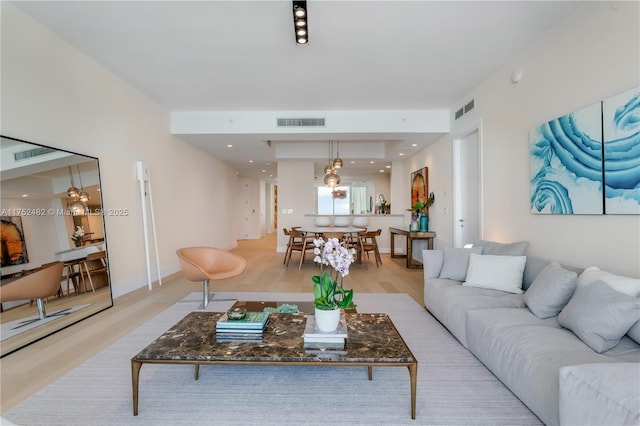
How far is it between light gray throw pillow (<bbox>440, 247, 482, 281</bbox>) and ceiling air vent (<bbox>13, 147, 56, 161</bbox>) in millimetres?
4296

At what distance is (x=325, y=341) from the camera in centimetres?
177

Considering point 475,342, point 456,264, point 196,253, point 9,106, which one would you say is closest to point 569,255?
point 456,264

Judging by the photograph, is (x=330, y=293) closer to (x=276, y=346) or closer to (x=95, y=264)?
(x=276, y=346)

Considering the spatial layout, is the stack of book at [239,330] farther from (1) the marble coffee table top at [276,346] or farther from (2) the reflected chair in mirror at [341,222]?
(2) the reflected chair in mirror at [341,222]

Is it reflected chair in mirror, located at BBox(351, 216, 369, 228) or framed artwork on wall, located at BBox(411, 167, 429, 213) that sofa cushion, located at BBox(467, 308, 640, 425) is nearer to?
framed artwork on wall, located at BBox(411, 167, 429, 213)

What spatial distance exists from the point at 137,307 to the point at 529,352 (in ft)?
12.8

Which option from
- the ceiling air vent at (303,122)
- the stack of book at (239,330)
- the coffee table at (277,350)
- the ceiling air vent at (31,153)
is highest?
the ceiling air vent at (303,122)

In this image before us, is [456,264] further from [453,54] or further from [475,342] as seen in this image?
[453,54]

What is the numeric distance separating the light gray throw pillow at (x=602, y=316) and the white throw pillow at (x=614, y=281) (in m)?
0.11

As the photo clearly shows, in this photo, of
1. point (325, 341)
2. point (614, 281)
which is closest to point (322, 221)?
point (325, 341)

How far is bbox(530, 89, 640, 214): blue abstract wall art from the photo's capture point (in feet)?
7.00

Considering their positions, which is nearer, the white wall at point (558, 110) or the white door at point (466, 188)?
the white wall at point (558, 110)

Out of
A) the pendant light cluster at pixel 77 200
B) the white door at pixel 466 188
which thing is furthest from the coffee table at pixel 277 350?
the white door at pixel 466 188

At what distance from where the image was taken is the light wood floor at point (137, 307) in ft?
7.12
